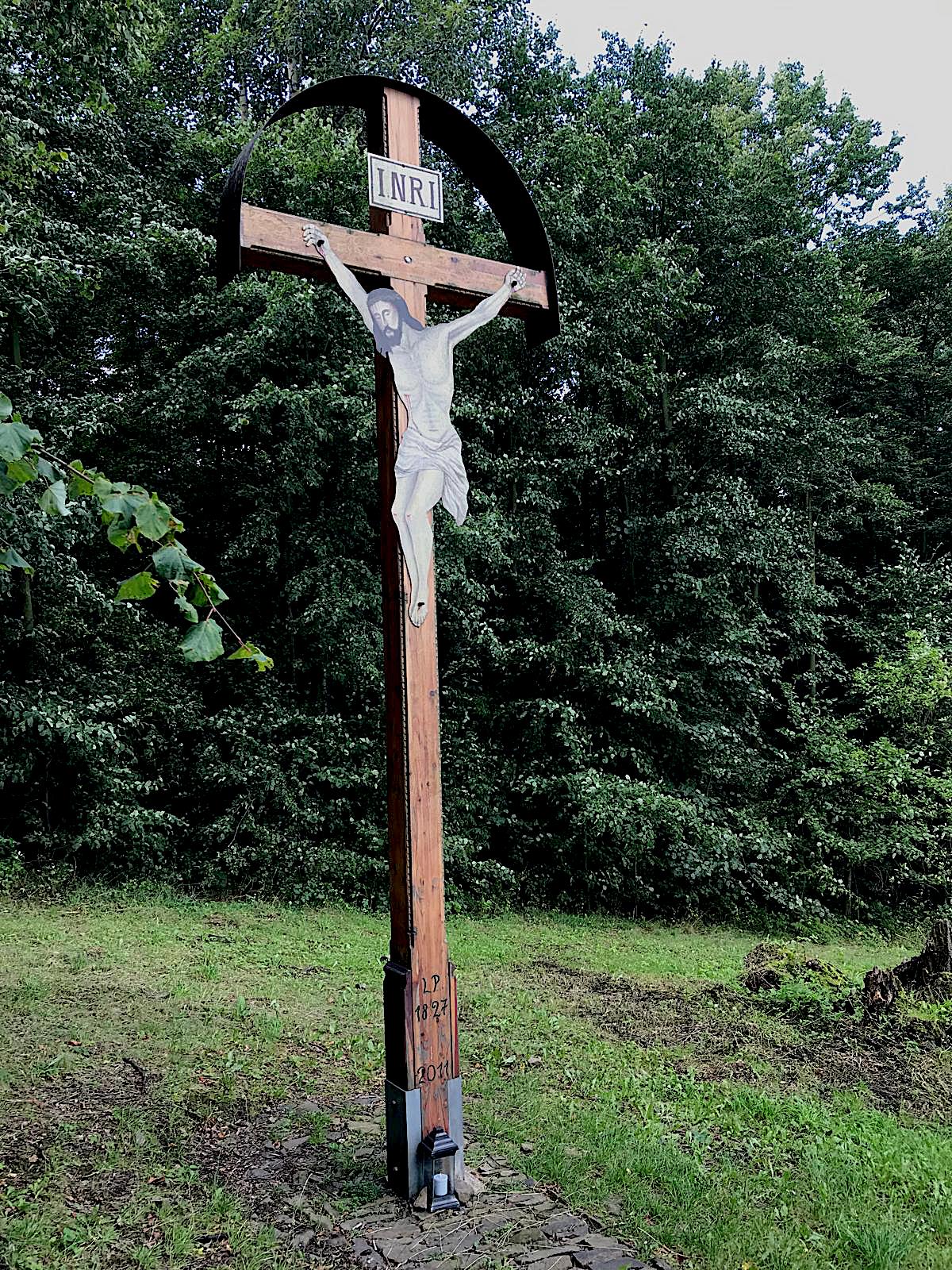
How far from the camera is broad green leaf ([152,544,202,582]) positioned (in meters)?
1.65

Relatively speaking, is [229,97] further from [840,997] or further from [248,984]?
[840,997]

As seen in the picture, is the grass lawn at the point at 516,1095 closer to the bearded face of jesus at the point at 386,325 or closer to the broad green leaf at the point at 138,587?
the broad green leaf at the point at 138,587

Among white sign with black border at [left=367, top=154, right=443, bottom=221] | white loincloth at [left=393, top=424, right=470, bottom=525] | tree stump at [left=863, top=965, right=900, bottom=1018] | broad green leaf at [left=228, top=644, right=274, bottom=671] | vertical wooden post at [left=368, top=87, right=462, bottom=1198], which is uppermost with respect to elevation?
white sign with black border at [left=367, top=154, right=443, bottom=221]

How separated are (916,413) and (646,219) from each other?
528 cm

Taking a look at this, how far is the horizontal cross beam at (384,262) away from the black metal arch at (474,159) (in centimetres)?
7

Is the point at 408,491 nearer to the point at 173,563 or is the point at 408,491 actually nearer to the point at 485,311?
the point at 485,311

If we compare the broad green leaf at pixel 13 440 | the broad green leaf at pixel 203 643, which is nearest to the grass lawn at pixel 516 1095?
the broad green leaf at pixel 203 643

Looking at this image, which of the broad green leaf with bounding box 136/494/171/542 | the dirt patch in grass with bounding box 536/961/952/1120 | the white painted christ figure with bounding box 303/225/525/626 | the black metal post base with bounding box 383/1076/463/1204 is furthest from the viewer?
the dirt patch in grass with bounding box 536/961/952/1120

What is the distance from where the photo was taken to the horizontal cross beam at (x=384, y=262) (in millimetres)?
2709

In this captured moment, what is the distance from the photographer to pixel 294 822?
26.8 feet

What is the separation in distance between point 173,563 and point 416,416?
4.54 ft

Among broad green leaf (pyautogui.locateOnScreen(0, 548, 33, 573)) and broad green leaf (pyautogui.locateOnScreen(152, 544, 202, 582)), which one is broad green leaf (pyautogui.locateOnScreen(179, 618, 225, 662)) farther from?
broad green leaf (pyautogui.locateOnScreen(0, 548, 33, 573))

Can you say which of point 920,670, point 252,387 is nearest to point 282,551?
point 252,387

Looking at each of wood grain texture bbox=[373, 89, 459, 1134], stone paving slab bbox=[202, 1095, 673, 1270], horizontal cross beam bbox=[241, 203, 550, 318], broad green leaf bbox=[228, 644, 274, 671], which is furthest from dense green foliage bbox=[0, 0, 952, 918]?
broad green leaf bbox=[228, 644, 274, 671]
